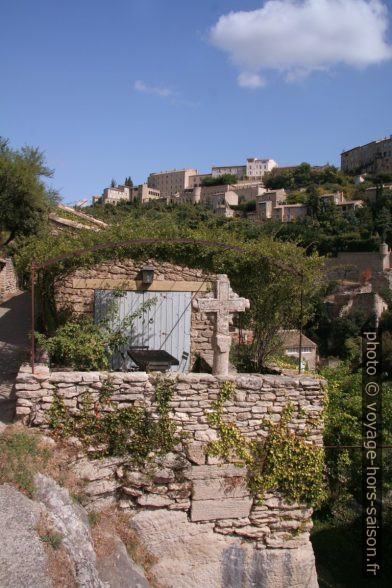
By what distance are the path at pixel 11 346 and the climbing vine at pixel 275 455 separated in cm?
273

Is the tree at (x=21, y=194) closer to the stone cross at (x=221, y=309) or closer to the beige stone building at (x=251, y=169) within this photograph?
the stone cross at (x=221, y=309)

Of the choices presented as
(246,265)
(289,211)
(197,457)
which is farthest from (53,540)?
(289,211)

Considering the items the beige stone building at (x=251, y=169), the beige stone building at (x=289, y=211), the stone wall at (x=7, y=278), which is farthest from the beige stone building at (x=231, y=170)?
the stone wall at (x=7, y=278)

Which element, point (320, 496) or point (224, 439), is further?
point (320, 496)

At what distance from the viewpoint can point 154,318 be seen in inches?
348

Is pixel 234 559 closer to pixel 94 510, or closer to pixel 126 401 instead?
pixel 94 510

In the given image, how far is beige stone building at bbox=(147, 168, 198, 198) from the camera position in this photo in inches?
5925

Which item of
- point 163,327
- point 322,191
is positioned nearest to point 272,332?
point 163,327

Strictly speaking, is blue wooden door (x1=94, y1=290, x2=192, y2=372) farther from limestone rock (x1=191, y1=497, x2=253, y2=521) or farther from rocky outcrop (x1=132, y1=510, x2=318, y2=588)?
rocky outcrop (x1=132, y1=510, x2=318, y2=588)

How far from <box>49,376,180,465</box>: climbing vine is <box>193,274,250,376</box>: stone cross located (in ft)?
2.57

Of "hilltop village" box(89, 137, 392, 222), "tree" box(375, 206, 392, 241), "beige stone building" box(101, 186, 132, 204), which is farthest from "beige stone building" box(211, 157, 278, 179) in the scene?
"tree" box(375, 206, 392, 241)

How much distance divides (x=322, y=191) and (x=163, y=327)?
115 m

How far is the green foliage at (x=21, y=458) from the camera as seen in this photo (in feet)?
16.3

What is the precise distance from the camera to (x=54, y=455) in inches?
225
